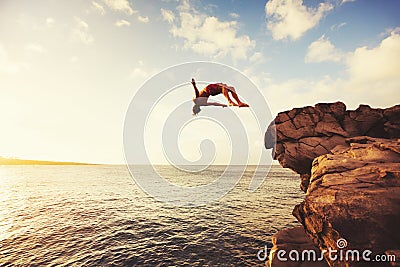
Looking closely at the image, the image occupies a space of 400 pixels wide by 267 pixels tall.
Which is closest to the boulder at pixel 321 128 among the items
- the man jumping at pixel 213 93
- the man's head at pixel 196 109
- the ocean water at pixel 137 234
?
the ocean water at pixel 137 234

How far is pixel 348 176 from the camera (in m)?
9.48

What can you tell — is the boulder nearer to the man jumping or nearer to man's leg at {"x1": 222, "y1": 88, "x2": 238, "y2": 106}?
the man jumping

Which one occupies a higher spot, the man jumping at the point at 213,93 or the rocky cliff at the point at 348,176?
the man jumping at the point at 213,93

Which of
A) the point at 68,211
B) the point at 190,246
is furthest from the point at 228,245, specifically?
the point at 68,211

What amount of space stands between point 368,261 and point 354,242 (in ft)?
2.29

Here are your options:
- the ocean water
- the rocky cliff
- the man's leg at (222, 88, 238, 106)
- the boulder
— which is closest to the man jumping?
the man's leg at (222, 88, 238, 106)

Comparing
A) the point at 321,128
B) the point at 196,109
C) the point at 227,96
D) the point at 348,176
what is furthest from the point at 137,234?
the point at 321,128

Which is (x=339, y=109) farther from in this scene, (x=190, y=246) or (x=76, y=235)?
(x=76, y=235)

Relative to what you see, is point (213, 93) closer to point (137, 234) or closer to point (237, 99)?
point (237, 99)

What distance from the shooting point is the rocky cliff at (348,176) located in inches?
293

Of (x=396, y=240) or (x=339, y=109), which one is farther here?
(x=339, y=109)

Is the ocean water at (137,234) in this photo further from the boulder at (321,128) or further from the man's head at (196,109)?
→ the man's head at (196,109)

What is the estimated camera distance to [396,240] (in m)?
7.14

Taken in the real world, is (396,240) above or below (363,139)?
below
